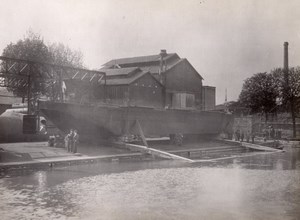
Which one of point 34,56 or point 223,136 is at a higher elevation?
point 34,56

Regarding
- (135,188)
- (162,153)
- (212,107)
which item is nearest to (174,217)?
(135,188)

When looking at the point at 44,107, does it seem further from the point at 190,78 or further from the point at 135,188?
the point at 190,78

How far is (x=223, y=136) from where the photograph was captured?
44969 mm

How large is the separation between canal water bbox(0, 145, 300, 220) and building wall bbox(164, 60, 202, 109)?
30431mm

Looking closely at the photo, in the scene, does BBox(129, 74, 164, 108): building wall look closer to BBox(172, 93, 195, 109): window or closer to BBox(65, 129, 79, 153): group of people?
BBox(172, 93, 195, 109): window

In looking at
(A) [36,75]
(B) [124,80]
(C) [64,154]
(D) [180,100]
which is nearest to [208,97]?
(D) [180,100]

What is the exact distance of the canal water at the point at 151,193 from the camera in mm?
10953

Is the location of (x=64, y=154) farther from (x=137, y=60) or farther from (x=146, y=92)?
(x=137, y=60)

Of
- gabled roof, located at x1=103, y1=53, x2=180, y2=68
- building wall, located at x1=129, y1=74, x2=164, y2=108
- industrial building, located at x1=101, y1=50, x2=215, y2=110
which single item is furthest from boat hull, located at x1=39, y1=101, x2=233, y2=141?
gabled roof, located at x1=103, y1=53, x2=180, y2=68

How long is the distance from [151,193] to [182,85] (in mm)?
41463

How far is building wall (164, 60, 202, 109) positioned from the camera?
170 ft

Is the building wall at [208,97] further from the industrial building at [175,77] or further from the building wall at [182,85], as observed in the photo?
the building wall at [182,85]

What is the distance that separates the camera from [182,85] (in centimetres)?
5469

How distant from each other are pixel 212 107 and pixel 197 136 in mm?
19737
